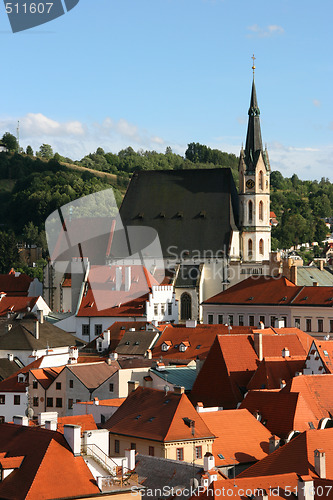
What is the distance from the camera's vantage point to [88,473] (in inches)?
1356

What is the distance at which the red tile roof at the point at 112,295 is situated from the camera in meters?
92.8

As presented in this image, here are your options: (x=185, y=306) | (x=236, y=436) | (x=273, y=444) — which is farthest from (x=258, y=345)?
(x=185, y=306)

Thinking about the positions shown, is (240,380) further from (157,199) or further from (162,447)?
(157,199)

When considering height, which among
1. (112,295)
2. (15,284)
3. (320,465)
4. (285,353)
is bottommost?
(320,465)

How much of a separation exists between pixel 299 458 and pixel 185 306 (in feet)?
202

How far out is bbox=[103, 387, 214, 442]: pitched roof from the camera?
45688 millimetres

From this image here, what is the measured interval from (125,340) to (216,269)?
26651 mm

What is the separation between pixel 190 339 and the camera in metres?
74.6

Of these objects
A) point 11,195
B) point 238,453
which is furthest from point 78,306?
point 11,195

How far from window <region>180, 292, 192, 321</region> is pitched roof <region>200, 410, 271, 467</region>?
51.3 m

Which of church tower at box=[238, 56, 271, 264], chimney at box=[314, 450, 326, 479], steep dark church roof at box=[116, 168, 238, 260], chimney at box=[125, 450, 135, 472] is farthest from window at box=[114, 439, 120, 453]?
church tower at box=[238, 56, 271, 264]

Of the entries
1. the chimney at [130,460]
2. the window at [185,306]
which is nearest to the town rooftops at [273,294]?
the window at [185,306]

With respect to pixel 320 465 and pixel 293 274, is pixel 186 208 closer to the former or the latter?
pixel 293 274

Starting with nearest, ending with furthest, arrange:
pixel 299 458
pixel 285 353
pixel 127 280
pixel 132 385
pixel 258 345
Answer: pixel 299 458 < pixel 132 385 < pixel 285 353 < pixel 258 345 < pixel 127 280
